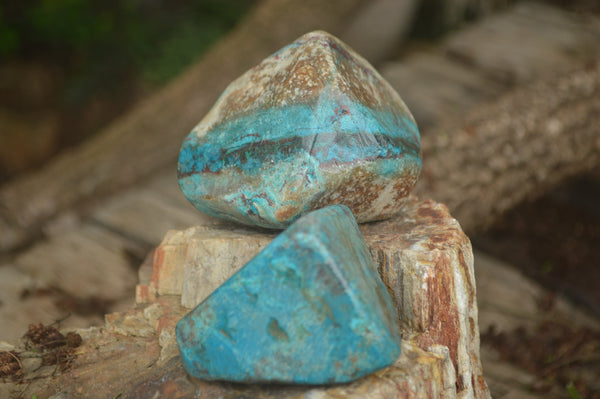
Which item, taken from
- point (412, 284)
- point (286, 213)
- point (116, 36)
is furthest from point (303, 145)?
point (116, 36)

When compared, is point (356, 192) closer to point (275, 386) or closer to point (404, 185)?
point (404, 185)

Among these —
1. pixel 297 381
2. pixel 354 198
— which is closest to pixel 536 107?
pixel 354 198

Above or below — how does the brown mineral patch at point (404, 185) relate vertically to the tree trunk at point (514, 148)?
above

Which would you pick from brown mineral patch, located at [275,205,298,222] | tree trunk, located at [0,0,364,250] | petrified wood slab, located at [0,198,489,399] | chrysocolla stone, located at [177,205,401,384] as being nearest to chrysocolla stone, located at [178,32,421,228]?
brown mineral patch, located at [275,205,298,222]

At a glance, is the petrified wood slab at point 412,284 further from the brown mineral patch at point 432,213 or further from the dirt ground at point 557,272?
the dirt ground at point 557,272

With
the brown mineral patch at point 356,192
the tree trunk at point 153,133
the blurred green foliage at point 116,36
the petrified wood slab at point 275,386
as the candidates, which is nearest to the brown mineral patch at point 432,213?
the petrified wood slab at point 275,386

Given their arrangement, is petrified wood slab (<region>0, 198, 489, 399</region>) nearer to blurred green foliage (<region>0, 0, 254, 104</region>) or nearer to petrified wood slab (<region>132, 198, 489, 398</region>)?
petrified wood slab (<region>132, 198, 489, 398</region>)

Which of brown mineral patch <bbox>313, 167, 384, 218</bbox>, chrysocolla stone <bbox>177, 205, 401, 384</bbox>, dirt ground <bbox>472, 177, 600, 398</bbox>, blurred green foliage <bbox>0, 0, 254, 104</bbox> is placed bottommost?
dirt ground <bbox>472, 177, 600, 398</bbox>
